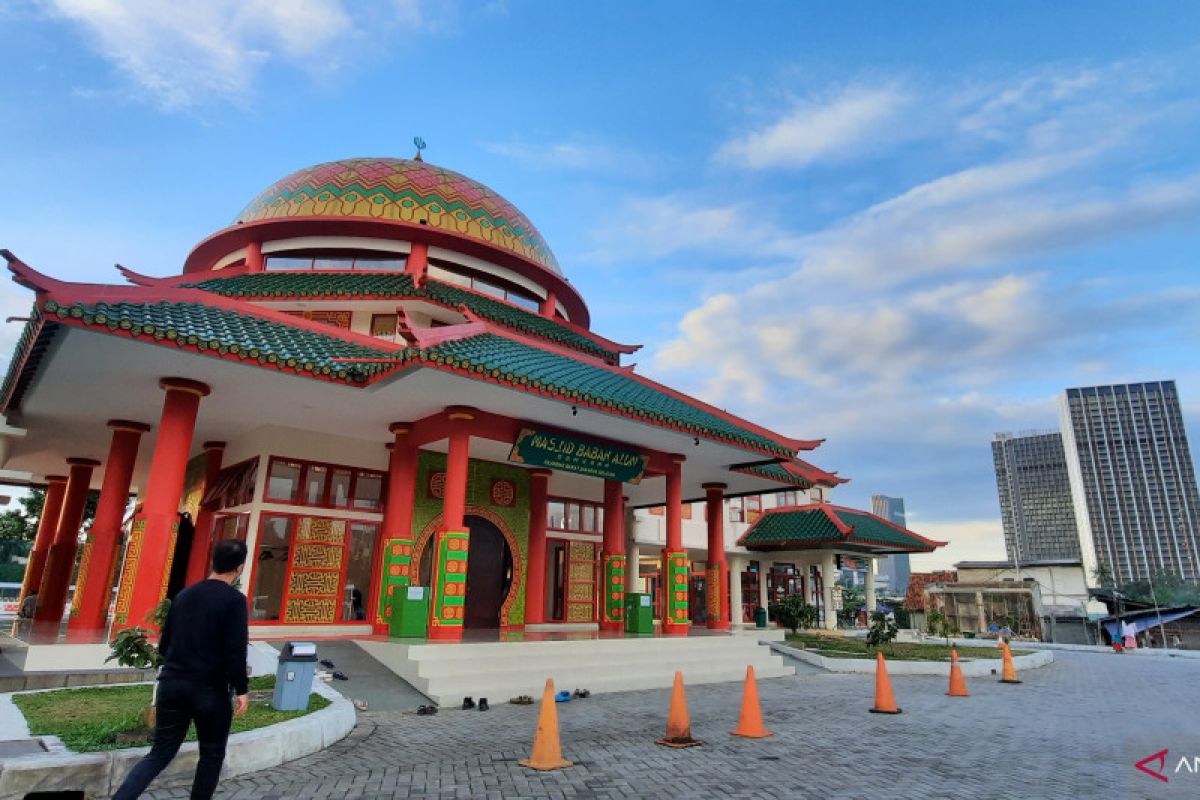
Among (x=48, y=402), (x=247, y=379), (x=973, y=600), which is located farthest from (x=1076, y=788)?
(x=973, y=600)

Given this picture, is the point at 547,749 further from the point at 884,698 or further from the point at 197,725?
the point at 884,698

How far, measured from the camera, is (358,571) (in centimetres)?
1489

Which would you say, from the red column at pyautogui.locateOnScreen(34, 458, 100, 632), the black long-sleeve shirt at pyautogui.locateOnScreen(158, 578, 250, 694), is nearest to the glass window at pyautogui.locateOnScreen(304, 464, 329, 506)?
the red column at pyautogui.locateOnScreen(34, 458, 100, 632)

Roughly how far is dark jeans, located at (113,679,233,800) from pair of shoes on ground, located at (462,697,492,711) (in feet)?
19.1

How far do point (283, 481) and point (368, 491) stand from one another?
184 cm

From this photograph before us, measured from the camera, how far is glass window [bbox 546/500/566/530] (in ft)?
61.8

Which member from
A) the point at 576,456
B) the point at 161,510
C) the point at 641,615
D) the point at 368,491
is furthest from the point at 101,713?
the point at 641,615

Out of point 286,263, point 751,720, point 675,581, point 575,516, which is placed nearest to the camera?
point 751,720

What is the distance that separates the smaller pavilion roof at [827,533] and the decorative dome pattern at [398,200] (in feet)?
48.5

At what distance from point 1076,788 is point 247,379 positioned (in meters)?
12.0

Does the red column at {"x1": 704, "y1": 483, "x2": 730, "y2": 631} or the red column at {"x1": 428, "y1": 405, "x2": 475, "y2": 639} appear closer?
the red column at {"x1": 428, "y1": 405, "x2": 475, "y2": 639}

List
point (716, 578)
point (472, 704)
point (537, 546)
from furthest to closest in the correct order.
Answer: point (716, 578) → point (537, 546) → point (472, 704)

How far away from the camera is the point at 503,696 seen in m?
10.3

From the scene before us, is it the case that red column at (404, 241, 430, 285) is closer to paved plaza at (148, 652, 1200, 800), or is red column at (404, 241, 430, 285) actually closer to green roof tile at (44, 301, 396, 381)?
green roof tile at (44, 301, 396, 381)
